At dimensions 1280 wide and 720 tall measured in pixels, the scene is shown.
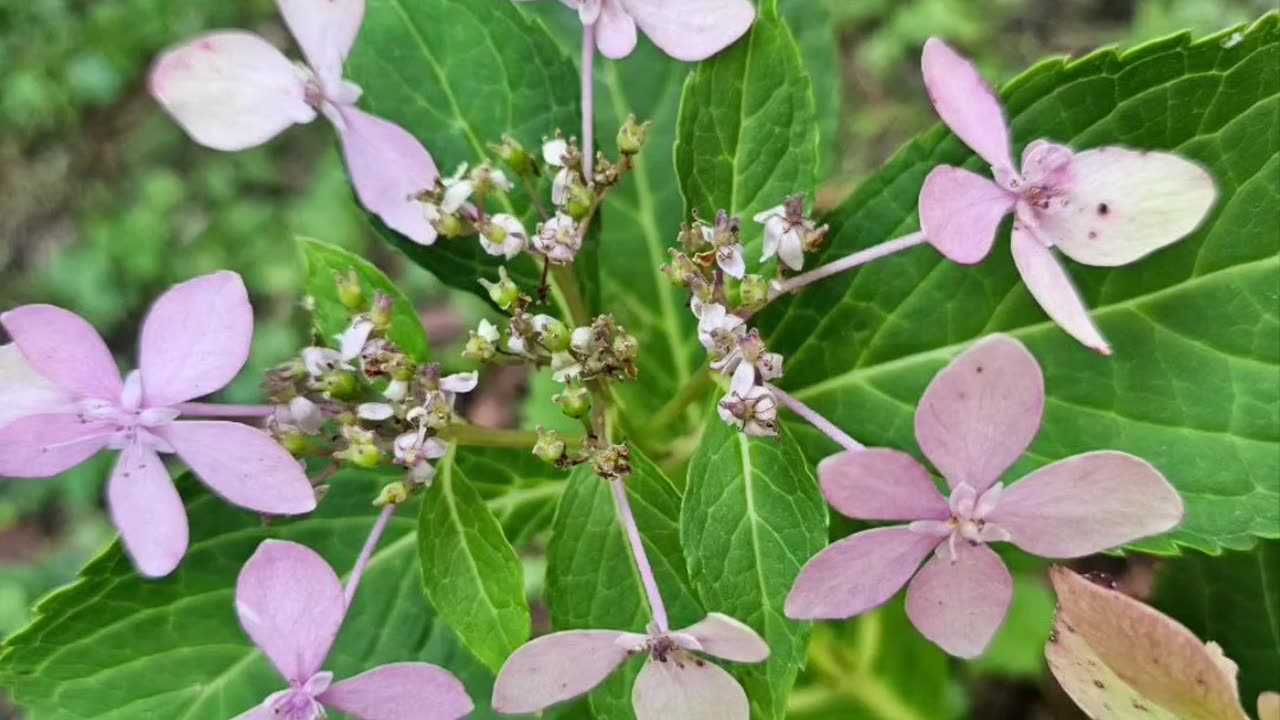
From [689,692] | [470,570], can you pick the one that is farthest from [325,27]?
[689,692]

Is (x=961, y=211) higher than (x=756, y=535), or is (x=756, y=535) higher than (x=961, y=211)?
(x=961, y=211)

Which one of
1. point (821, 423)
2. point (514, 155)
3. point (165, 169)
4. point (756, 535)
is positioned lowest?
point (165, 169)

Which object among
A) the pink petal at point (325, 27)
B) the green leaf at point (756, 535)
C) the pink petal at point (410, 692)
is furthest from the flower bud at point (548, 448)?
the pink petal at point (325, 27)

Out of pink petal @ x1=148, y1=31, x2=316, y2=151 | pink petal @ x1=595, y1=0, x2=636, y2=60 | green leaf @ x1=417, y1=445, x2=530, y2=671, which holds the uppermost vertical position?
pink petal @ x1=595, y1=0, x2=636, y2=60

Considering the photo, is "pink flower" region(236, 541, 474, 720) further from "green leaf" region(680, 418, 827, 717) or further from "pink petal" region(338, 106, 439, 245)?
"pink petal" region(338, 106, 439, 245)

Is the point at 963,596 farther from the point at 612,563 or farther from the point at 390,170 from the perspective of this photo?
the point at 390,170

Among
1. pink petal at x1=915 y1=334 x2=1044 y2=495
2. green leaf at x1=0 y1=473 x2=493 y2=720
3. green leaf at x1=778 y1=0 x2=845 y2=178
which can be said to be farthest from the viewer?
green leaf at x1=778 y1=0 x2=845 y2=178

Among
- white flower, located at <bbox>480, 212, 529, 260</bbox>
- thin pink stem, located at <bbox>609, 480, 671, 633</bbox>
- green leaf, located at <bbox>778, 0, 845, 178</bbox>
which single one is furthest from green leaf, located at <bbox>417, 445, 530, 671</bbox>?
green leaf, located at <bbox>778, 0, 845, 178</bbox>
